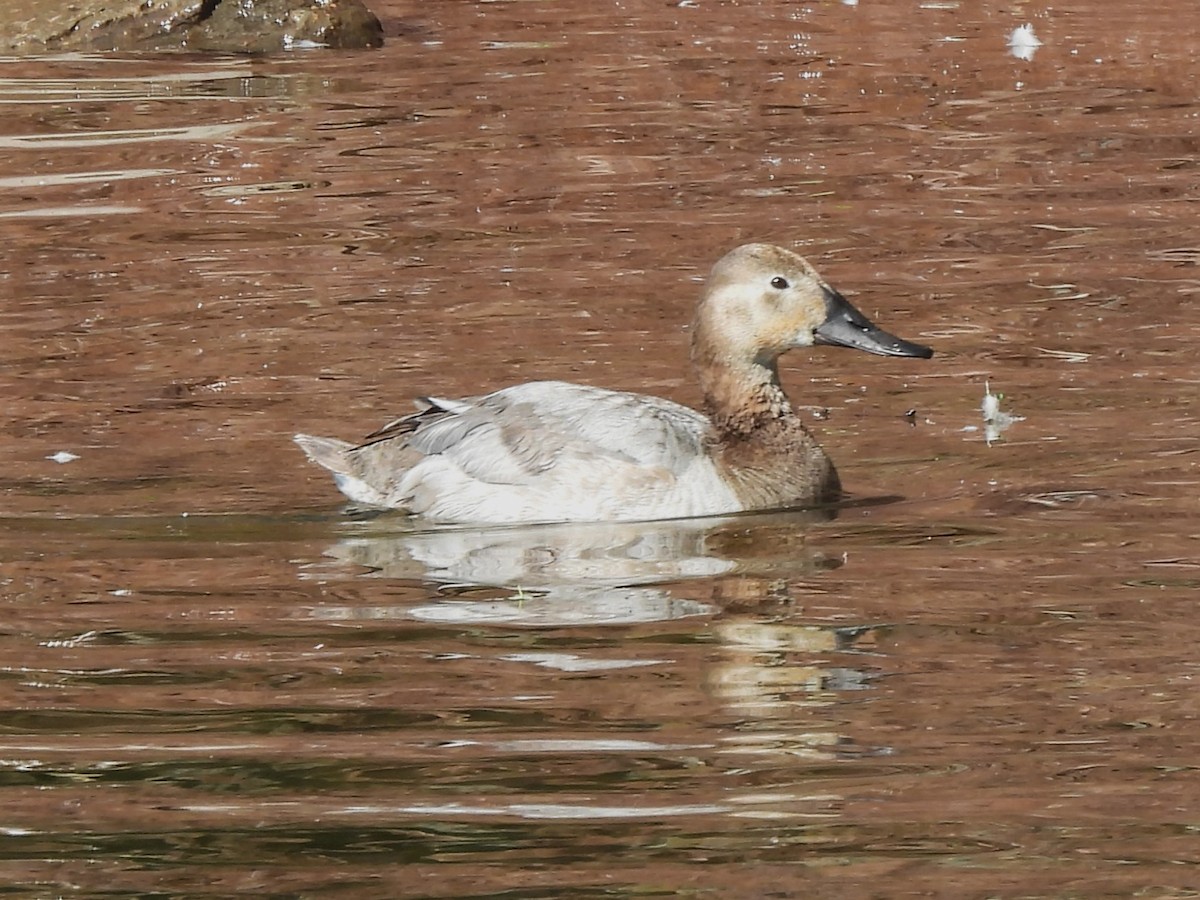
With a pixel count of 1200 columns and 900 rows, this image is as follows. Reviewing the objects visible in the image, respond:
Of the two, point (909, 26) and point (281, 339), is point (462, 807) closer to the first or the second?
point (281, 339)

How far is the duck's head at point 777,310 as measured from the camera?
28.2ft

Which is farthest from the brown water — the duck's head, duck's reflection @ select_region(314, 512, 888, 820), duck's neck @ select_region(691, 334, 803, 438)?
the duck's head

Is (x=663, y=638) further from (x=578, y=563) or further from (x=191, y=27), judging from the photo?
(x=191, y=27)

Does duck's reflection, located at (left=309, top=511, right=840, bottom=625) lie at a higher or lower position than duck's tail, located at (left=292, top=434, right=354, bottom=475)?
lower

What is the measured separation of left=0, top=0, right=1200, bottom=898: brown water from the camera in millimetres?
5027

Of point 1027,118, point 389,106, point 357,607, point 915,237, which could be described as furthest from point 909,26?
point 357,607

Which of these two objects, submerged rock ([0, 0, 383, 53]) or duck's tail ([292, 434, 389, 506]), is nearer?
duck's tail ([292, 434, 389, 506])

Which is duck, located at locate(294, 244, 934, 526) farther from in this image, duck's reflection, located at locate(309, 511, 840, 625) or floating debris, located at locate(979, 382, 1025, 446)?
floating debris, located at locate(979, 382, 1025, 446)

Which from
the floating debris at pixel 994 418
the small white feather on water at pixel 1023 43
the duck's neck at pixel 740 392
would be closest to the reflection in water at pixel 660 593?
the duck's neck at pixel 740 392

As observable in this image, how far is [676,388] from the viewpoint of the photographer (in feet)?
33.1

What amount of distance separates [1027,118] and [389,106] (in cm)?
425

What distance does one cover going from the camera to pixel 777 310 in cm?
860

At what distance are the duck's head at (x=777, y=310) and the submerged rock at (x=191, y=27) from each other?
34.8 ft

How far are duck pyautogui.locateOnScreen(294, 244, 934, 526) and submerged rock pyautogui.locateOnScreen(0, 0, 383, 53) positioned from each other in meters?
10.3
